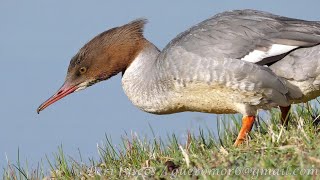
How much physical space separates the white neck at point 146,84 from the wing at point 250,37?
369 mm

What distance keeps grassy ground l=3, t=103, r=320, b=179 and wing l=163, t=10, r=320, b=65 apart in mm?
837

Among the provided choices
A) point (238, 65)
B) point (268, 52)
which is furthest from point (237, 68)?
point (268, 52)

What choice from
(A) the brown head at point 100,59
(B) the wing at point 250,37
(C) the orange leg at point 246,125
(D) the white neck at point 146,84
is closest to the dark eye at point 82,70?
(A) the brown head at point 100,59

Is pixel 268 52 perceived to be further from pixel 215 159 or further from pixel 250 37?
pixel 215 159

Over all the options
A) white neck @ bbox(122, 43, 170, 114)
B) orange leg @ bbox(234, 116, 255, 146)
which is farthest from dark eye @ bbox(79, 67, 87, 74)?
orange leg @ bbox(234, 116, 255, 146)

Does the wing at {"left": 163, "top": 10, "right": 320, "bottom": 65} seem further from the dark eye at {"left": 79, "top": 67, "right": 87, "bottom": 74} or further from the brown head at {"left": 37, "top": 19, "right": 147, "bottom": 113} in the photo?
the dark eye at {"left": 79, "top": 67, "right": 87, "bottom": 74}

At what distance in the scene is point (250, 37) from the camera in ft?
21.8

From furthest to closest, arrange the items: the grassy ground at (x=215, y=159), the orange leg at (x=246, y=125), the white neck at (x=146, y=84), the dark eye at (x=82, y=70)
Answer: the dark eye at (x=82, y=70) → the white neck at (x=146, y=84) → the orange leg at (x=246, y=125) → the grassy ground at (x=215, y=159)

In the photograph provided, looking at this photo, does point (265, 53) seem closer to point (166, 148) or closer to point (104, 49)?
point (166, 148)

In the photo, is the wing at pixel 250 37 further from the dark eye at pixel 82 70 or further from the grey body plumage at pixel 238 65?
the dark eye at pixel 82 70

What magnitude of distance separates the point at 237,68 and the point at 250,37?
1.56 ft

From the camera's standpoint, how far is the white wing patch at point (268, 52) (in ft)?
21.2

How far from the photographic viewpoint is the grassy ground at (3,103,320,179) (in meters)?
4.69

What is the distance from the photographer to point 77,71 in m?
7.48
